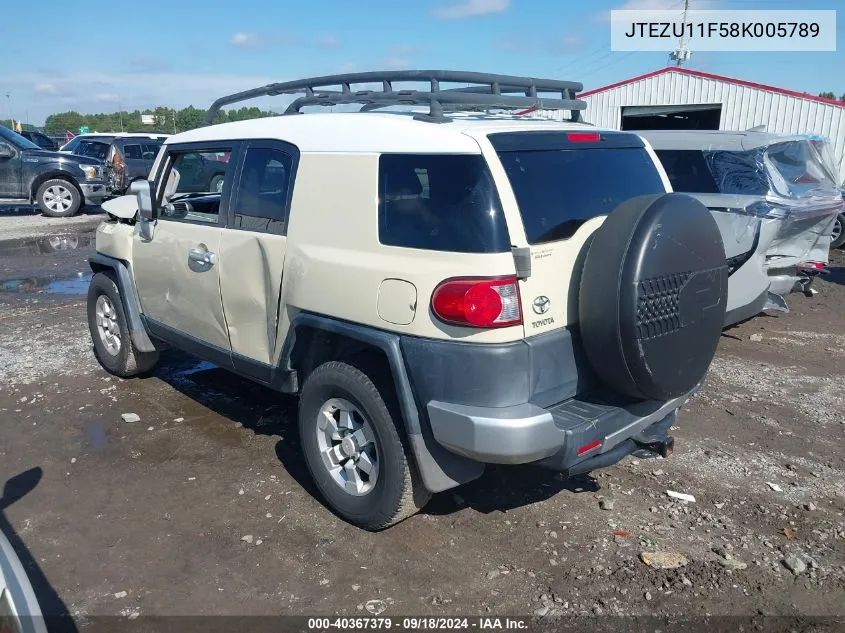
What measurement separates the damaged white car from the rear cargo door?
3165 mm

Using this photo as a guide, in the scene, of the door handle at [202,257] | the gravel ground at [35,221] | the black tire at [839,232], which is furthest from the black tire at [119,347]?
the black tire at [839,232]

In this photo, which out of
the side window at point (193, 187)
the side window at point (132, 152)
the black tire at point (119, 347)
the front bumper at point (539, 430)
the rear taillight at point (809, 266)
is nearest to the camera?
the front bumper at point (539, 430)

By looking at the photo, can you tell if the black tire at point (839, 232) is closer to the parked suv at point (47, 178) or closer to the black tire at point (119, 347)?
the black tire at point (119, 347)

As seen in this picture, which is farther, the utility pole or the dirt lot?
the utility pole

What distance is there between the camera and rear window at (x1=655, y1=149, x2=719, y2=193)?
7590 millimetres

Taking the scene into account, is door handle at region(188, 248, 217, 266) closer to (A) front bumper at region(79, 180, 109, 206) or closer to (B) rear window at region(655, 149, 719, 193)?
(B) rear window at region(655, 149, 719, 193)

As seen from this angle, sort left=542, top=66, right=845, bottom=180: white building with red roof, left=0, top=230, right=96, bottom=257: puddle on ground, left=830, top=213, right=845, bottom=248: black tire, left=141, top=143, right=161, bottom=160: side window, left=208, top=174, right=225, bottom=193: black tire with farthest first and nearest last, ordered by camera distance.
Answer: left=141, top=143, right=161, bottom=160: side window
left=542, top=66, right=845, bottom=180: white building with red roof
left=0, top=230, right=96, bottom=257: puddle on ground
left=830, top=213, right=845, bottom=248: black tire
left=208, top=174, right=225, bottom=193: black tire

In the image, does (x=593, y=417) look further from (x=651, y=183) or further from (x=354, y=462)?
(x=651, y=183)

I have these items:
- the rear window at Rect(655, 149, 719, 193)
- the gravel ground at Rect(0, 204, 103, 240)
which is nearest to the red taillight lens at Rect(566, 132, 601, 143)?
the rear window at Rect(655, 149, 719, 193)

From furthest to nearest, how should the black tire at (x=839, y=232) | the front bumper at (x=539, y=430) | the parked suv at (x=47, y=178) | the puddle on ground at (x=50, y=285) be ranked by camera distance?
the parked suv at (x=47, y=178) < the black tire at (x=839, y=232) < the puddle on ground at (x=50, y=285) < the front bumper at (x=539, y=430)

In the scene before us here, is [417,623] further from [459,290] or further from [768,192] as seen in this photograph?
[768,192]

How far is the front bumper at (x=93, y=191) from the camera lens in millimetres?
16547

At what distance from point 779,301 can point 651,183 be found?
353 cm

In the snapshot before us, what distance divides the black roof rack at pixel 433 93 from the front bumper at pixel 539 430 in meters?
1.41
